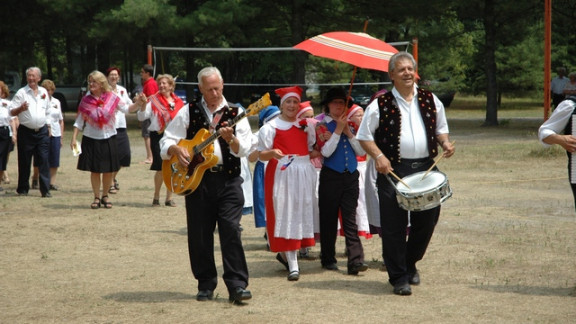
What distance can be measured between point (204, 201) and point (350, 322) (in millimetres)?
1448

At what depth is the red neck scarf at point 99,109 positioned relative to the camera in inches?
445

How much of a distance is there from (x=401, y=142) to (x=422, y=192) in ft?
1.71

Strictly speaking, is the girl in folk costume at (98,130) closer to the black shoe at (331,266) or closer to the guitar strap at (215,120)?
the black shoe at (331,266)

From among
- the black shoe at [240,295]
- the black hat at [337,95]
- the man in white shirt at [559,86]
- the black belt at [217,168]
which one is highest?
the black hat at [337,95]

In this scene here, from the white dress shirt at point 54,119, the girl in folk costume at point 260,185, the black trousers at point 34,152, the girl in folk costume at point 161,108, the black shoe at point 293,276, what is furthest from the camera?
the white dress shirt at point 54,119

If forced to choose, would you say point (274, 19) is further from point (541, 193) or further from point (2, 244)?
point (2, 244)

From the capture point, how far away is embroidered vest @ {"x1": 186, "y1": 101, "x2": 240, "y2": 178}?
6289mm

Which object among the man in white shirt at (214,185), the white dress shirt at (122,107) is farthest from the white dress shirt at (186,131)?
the white dress shirt at (122,107)

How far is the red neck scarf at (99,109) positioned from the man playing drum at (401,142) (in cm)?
559

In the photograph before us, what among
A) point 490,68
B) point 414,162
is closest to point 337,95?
point 414,162

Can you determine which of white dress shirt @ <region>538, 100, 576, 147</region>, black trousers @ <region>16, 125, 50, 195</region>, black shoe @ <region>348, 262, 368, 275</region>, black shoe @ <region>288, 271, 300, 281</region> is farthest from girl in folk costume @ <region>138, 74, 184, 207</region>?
white dress shirt @ <region>538, 100, 576, 147</region>

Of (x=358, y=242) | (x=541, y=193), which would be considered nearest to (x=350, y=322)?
(x=358, y=242)

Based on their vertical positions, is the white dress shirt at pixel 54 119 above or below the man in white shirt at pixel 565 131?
below

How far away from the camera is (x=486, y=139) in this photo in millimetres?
22047
